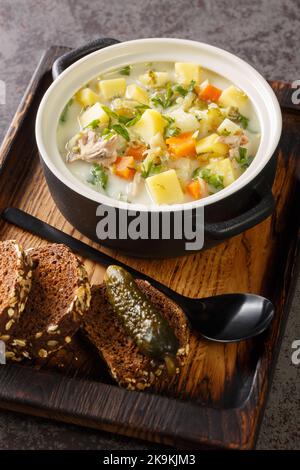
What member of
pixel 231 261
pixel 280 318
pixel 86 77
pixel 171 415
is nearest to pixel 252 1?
pixel 86 77

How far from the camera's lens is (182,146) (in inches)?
117

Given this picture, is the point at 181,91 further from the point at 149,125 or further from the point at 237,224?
the point at 237,224

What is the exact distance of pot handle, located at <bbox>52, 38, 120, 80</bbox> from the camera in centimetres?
332

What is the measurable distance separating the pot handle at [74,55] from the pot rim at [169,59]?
0.11 metres

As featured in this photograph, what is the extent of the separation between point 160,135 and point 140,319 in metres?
0.80

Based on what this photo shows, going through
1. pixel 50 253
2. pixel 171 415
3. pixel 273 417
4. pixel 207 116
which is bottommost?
pixel 273 417

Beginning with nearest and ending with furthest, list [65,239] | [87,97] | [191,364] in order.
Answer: [191,364], [65,239], [87,97]

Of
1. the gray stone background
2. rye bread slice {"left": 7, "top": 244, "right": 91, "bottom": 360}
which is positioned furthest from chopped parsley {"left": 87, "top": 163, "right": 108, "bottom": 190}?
the gray stone background

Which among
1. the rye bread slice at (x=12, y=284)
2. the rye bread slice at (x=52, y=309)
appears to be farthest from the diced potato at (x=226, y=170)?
the rye bread slice at (x=12, y=284)

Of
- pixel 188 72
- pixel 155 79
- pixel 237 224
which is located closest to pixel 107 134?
pixel 155 79

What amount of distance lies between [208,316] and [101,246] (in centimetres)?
58

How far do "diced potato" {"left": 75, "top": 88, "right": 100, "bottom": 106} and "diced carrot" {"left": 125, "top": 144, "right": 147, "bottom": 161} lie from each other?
0.33 meters

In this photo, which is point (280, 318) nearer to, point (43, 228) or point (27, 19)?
point (43, 228)

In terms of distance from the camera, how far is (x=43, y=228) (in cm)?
313
